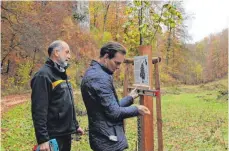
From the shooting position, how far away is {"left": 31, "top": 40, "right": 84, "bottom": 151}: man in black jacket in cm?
271

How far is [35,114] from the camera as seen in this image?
271 centimetres

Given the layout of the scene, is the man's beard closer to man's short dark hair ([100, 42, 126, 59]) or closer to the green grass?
man's short dark hair ([100, 42, 126, 59])

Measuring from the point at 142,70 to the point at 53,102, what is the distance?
123 cm

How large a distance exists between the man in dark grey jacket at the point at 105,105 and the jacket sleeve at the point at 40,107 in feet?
1.31

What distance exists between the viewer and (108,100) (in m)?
2.46

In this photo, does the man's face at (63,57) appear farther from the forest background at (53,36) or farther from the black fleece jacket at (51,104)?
the forest background at (53,36)

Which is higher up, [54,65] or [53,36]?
[53,36]

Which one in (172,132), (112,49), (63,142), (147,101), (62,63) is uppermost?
(112,49)

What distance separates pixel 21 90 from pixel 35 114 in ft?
57.2

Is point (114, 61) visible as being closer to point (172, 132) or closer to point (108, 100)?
point (108, 100)

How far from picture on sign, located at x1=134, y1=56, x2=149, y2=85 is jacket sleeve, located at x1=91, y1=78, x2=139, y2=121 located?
1.01 metres

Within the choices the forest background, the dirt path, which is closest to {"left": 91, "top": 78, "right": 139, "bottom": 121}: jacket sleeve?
the forest background

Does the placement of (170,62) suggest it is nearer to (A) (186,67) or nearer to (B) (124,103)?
(A) (186,67)

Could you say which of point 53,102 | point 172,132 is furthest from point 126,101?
point 172,132
